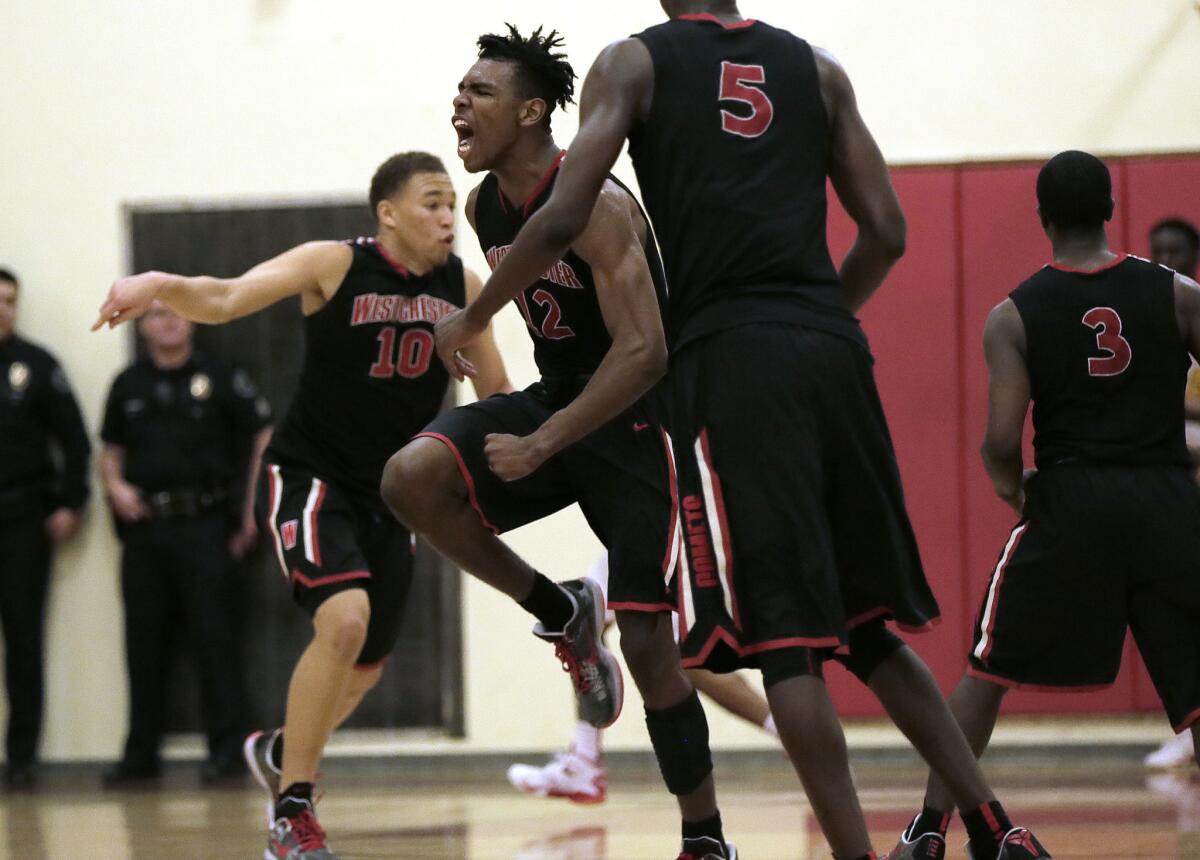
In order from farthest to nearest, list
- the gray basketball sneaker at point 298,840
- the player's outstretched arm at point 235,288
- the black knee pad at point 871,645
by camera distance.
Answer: the gray basketball sneaker at point 298,840 < the player's outstretched arm at point 235,288 < the black knee pad at point 871,645

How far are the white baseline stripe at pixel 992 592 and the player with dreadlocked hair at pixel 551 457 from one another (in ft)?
2.38

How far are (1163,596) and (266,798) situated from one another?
14.3 feet

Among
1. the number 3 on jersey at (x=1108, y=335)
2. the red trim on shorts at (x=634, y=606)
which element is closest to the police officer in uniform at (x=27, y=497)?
the red trim on shorts at (x=634, y=606)

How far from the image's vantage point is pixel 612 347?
11.4 feet

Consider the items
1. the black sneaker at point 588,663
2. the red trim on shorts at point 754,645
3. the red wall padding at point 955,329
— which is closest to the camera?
the red trim on shorts at point 754,645

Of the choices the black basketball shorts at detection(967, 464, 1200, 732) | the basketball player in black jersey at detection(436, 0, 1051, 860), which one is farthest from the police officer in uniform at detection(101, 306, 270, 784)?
the basketball player in black jersey at detection(436, 0, 1051, 860)

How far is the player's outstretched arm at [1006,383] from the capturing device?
3.95 meters

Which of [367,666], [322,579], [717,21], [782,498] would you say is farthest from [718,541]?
[367,666]

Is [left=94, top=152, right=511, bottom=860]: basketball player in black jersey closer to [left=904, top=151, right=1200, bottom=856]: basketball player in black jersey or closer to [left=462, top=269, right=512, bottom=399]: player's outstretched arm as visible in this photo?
[left=462, top=269, right=512, bottom=399]: player's outstretched arm

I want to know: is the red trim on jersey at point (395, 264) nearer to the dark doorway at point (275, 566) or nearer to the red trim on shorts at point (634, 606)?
the red trim on shorts at point (634, 606)

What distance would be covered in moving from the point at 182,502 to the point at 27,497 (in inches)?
32.1

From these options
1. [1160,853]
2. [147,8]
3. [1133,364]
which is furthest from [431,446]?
[147,8]

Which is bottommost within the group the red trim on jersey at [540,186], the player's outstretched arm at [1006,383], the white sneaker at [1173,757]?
the white sneaker at [1173,757]

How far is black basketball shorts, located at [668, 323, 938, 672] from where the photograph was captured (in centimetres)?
294
